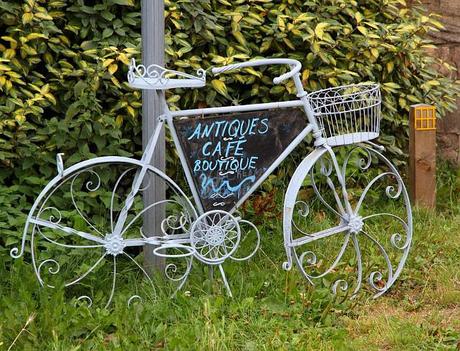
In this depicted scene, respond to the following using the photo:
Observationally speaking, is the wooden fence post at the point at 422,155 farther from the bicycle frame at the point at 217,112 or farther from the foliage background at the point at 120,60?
the bicycle frame at the point at 217,112

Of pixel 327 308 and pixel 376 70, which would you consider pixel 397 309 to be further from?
pixel 376 70

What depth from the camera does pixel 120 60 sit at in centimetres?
522

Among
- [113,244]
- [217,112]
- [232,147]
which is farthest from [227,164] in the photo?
[113,244]

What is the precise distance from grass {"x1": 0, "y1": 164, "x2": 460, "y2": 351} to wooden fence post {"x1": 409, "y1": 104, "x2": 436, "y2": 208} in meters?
1.11

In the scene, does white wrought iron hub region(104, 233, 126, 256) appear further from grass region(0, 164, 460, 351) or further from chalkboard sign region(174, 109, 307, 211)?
chalkboard sign region(174, 109, 307, 211)

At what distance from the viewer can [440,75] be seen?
21.6ft

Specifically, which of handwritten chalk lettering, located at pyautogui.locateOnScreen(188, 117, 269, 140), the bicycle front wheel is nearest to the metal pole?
handwritten chalk lettering, located at pyautogui.locateOnScreen(188, 117, 269, 140)

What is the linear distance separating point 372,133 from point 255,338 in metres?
1.20

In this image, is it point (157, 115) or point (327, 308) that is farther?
point (157, 115)

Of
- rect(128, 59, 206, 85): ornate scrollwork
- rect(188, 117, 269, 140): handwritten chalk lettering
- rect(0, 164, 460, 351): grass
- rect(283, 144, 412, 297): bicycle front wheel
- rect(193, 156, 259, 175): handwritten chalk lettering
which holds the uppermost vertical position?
rect(128, 59, 206, 85): ornate scrollwork

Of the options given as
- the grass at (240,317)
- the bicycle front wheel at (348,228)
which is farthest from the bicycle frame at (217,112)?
the grass at (240,317)

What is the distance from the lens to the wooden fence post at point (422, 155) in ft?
19.7

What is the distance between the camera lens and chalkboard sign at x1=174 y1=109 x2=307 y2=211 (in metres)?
4.54

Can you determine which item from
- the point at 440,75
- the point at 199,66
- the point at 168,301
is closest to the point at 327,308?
the point at 168,301
